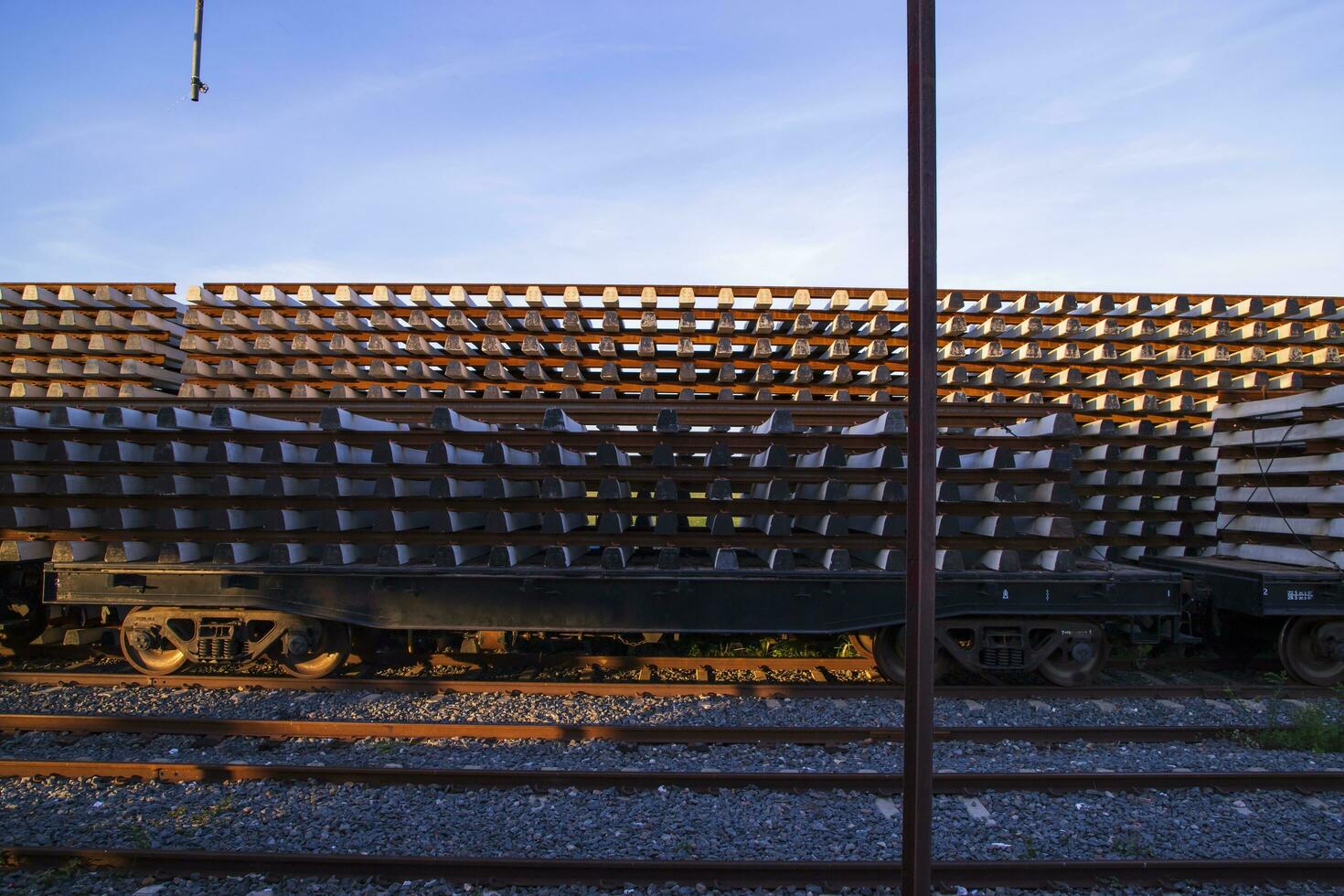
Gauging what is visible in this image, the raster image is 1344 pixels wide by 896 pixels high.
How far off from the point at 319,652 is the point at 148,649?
1865mm

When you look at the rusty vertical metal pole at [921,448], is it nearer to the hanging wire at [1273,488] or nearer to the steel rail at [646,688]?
the steel rail at [646,688]

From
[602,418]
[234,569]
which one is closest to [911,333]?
[602,418]

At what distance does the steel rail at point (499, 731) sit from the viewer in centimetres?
618

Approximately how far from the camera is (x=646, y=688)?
7.25 metres

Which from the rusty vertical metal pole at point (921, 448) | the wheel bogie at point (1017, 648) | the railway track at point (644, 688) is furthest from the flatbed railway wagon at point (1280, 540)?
the rusty vertical metal pole at point (921, 448)

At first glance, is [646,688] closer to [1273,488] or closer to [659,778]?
[659,778]

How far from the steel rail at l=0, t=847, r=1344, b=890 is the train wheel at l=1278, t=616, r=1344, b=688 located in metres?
4.61

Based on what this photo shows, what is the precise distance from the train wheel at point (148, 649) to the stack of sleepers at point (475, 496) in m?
0.78

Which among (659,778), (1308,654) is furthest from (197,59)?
(1308,654)

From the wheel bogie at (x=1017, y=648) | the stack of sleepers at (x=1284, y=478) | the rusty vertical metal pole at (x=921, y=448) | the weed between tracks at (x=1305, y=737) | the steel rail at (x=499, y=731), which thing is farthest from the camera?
the stack of sleepers at (x=1284, y=478)

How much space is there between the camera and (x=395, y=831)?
15.5ft

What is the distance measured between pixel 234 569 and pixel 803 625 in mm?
5704

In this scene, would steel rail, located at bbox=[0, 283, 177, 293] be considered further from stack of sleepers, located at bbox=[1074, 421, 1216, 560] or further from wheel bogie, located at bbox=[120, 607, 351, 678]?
stack of sleepers, located at bbox=[1074, 421, 1216, 560]

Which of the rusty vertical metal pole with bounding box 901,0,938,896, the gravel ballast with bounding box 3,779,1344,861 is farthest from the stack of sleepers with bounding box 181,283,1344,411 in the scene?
the rusty vertical metal pole with bounding box 901,0,938,896
